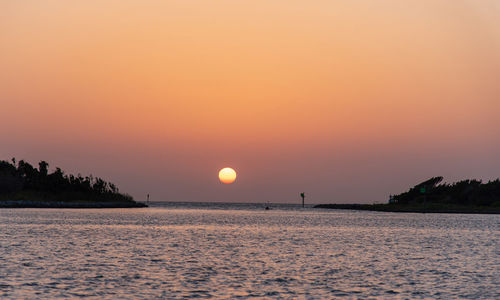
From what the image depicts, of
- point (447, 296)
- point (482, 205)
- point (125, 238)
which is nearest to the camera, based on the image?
point (447, 296)

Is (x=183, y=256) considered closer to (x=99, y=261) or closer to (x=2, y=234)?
(x=99, y=261)

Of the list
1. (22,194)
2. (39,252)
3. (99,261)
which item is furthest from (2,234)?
(22,194)

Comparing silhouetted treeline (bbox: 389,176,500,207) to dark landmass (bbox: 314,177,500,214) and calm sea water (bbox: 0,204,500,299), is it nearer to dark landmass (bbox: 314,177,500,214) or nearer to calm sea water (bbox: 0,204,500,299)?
dark landmass (bbox: 314,177,500,214)

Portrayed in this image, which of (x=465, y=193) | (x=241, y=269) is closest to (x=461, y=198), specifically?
(x=465, y=193)

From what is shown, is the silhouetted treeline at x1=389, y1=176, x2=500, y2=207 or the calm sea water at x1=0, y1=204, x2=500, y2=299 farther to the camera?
the silhouetted treeline at x1=389, y1=176, x2=500, y2=207

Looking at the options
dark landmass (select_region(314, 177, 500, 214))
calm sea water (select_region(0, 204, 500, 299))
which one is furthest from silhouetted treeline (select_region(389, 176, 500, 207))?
calm sea water (select_region(0, 204, 500, 299))

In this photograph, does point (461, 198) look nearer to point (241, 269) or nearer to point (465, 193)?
point (465, 193)

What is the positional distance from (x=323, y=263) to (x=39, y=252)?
2157 centimetres

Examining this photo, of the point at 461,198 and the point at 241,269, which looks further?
the point at 461,198

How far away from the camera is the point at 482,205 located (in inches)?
7077

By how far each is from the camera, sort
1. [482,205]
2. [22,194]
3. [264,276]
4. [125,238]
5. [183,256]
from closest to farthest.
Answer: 1. [264,276]
2. [183,256]
3. [125,238]
4. [482,205]
5. [22,194]

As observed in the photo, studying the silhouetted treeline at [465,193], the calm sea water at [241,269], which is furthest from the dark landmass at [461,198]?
the calm sea water at [241,269]

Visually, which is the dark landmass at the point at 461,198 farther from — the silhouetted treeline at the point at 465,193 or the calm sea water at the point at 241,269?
the calm sea water at the point at 241,269

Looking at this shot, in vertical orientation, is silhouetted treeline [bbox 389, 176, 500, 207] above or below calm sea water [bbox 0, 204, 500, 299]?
above
